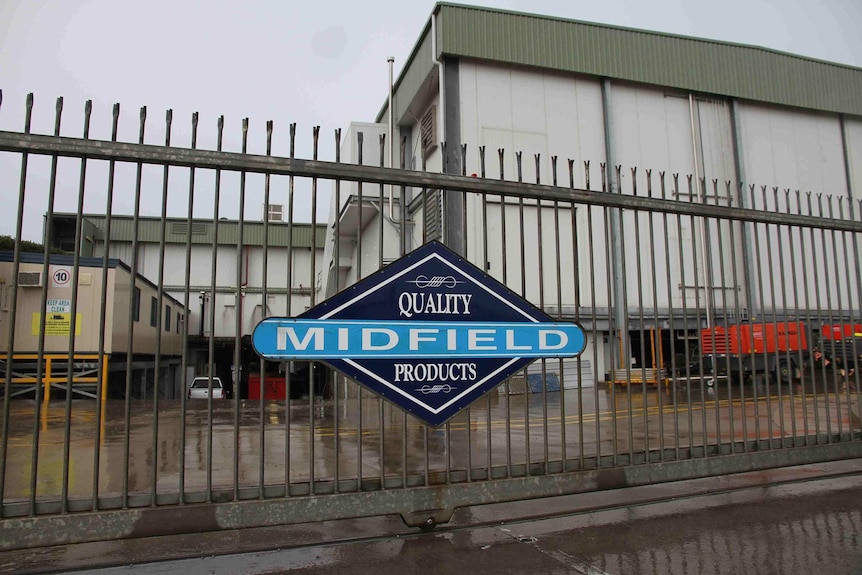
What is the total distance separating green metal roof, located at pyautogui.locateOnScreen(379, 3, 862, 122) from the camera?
20.6m

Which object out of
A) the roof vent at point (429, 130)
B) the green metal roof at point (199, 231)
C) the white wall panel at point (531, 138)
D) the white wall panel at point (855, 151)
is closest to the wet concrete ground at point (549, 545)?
the white wall panel at point (531, 138)

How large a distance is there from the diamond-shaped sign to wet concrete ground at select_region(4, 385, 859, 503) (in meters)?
0.21

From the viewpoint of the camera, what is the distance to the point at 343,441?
846 centimetres

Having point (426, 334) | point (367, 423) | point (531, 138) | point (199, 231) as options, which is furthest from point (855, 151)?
point (199, 231)

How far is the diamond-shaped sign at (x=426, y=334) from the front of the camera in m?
3.79

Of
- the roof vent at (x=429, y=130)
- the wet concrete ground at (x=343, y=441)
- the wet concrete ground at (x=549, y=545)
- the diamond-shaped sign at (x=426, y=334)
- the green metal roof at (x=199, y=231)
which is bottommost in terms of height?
the wet concrete ground at (x=549, y=545)

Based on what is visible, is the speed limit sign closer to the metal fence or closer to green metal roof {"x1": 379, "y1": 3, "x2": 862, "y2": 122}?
the metal fence

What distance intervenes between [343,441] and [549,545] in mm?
4749

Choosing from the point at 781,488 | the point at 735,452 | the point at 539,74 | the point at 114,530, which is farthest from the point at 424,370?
the point at 539,74

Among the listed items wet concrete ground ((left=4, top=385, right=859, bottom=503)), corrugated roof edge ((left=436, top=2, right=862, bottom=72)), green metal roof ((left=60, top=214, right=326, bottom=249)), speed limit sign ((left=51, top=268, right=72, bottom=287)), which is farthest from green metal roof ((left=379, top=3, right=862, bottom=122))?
wet concrete ground ((left=4, top=385, right=859, bottom=503))

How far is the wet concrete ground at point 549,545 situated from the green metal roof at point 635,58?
17.8m

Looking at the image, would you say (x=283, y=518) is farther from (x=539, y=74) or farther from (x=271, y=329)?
(x=539, y=74)

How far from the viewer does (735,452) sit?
5.00 meters

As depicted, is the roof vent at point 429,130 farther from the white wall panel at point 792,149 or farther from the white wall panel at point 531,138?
the white wall panel at point 792,149
